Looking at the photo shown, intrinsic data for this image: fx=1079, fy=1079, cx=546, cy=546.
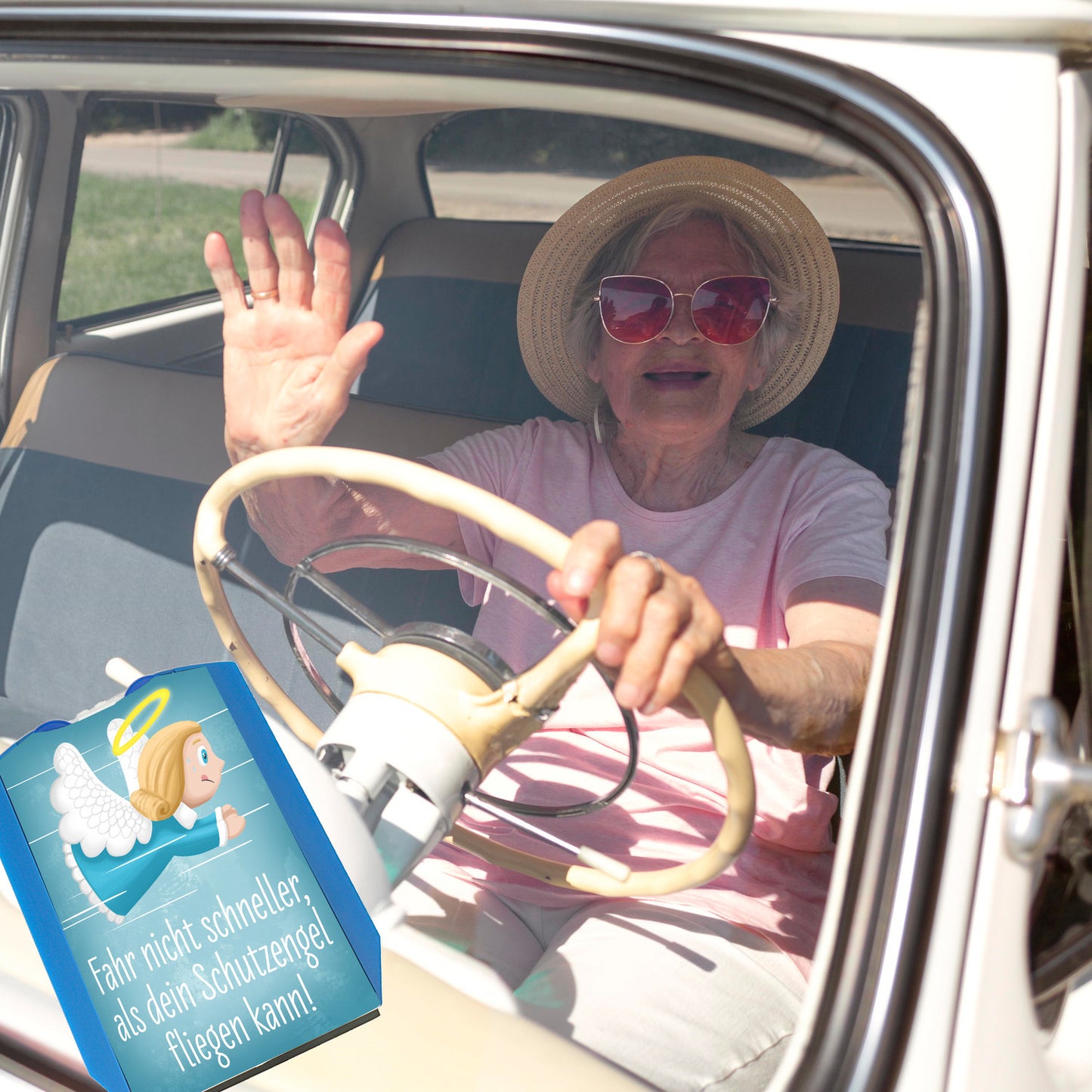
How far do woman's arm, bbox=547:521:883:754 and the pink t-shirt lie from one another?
0.32ft

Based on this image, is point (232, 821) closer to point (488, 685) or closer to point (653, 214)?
point (488, 685)

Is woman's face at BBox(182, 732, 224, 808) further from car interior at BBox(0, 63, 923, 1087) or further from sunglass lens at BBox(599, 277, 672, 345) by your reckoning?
sunglass lens at BBox(599, 277, 672, 345)

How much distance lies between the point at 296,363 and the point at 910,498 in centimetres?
68

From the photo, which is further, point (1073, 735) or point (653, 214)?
point (653, 214)

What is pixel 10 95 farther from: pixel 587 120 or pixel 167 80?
pixel 587 120

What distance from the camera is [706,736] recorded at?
3.72 ft

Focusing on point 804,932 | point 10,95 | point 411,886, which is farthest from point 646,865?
point 10,95

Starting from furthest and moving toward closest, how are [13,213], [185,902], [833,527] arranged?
[13,213], [833,527], [185,902]

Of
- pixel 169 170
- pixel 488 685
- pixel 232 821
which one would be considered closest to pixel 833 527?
pixel 488 685

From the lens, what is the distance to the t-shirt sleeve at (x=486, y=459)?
1.46 metres

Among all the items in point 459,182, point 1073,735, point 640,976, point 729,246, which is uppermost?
point 459,182

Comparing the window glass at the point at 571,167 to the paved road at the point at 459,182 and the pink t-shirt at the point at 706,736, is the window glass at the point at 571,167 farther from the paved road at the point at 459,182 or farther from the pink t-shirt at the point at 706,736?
the pink t-shirt at the point at 706,736

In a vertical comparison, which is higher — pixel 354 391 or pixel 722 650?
pixel 354 391

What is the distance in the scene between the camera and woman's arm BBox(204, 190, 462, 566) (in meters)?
1.11
